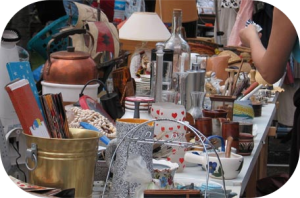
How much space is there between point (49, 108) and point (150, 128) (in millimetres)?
241

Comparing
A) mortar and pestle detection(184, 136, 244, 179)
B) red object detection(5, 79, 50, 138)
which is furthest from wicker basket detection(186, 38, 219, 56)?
red object detection(5, 79, 50, 138)

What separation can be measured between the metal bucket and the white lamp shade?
1.81 m


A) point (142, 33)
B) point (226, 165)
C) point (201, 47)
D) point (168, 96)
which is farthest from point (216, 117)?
point (201, 47)

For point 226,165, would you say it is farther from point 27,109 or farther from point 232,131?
point 27,109

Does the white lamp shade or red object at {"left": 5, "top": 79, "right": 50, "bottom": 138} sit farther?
the white lamp shade

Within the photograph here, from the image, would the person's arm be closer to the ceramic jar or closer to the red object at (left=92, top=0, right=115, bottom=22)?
the ceramic jar

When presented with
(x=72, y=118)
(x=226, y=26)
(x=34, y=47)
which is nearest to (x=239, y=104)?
(x=72, y=118)

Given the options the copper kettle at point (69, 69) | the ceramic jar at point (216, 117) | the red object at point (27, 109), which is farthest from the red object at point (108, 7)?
the red object at point (27, 109)

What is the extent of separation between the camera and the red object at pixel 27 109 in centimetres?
134

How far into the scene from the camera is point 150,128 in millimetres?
1448

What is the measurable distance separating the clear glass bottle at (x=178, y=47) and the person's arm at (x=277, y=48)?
684mm

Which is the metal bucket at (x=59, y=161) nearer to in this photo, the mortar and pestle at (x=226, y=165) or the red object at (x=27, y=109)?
the red object at (x=27, y=109)

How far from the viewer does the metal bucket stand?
1.32 metres

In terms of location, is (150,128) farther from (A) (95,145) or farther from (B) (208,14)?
(B) (208,14)
